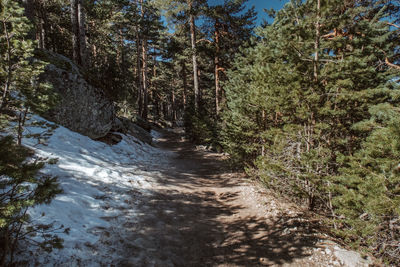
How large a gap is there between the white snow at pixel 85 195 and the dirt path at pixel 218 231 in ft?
1.96

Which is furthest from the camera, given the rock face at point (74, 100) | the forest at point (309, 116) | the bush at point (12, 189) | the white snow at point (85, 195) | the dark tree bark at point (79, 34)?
the dark tree bark at point (79, 34)

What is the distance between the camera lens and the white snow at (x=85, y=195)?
3.71m

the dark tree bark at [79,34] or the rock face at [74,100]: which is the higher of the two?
the dark tree bark at [79,34]

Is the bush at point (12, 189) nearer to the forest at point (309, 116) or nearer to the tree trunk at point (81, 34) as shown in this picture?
the forest at point (309, 116)

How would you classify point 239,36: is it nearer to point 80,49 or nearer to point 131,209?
point 80,49

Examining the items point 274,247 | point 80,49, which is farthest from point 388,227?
point 80,49

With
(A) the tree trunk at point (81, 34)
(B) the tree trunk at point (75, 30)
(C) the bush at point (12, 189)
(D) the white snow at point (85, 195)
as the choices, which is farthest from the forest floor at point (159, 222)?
(B) the tree trunk at point (75, 30)

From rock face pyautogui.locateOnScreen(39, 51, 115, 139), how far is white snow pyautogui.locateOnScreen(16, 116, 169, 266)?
0.78 meters

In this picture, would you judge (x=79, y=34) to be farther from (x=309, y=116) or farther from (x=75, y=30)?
(x=309, y=116)

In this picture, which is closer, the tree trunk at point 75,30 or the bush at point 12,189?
the bush at point 12,189

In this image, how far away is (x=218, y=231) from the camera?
5.18 meters

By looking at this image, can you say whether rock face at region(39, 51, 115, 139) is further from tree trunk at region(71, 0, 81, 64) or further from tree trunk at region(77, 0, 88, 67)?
tree trunk at region(71, 0, 81, 64)

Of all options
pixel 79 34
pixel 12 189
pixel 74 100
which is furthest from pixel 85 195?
pixel 79 34

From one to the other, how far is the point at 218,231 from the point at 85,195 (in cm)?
396
